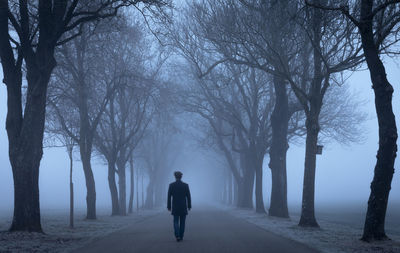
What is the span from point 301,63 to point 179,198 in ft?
33.9

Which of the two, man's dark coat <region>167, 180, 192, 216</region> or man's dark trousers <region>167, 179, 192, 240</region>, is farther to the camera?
man's dark coat <region>167, 180, 192, 216</region>

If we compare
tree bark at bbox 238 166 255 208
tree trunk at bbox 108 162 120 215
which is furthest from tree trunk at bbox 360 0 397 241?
tree bark at bbox 238 166 255 208

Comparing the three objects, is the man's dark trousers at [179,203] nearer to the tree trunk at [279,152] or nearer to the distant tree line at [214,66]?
the distant tree line at [214,66]

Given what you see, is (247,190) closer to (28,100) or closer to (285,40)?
(285,40)

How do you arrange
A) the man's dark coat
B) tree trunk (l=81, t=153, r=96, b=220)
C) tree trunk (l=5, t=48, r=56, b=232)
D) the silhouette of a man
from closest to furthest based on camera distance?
the silhouette of a man → the man's dark coat → tree trunk (l=5, t=48, r=56, b=232) → tree trunk (l=81, t=153, r=96, b=220)

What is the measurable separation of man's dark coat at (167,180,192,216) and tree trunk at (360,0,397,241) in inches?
191

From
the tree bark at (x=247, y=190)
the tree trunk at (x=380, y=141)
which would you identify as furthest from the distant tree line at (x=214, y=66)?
the tree bark at (x=247, y=190)

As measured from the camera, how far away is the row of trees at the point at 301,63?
1343 cm

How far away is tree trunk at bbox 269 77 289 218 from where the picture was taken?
88.7 ft

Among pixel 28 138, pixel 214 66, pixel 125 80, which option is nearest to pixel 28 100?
pixel 28 138

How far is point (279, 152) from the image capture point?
27.4 m

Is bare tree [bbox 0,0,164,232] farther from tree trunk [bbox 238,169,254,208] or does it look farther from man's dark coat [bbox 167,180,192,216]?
tree trunk [bbox 238,169,254,208]

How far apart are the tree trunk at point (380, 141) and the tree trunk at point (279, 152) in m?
13.2

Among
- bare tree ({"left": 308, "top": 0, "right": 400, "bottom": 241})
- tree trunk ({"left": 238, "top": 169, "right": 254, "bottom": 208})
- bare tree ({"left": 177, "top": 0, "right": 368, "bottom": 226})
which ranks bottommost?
tree trunk ({"left": 238, "top": 169, "right": 254, "bottom": 208})
